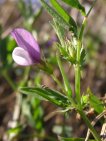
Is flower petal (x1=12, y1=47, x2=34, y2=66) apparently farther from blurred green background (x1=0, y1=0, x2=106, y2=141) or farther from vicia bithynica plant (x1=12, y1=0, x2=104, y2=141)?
blurred green background (x1=0, y1=0, x2=106, y2=141)

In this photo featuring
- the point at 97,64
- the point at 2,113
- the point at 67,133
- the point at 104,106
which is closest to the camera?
the point at 104,106

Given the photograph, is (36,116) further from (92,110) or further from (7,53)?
(92,110)

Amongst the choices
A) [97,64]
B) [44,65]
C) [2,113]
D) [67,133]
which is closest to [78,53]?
[44,65]

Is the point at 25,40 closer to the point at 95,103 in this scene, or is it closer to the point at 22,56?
the point at 22,56

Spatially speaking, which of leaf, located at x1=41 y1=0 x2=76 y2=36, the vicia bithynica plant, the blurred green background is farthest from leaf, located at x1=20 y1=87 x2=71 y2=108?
the blurred green background

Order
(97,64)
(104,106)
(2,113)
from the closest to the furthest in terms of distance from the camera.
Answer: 1. (104,106)
2. (2,113)
3. (97,64)

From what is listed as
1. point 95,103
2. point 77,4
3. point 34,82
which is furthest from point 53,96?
point 34,82

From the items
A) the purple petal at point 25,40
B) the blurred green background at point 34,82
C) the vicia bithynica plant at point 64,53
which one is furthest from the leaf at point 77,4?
the blurred green background at point 34,82

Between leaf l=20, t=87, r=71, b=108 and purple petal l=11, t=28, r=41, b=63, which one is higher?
purple petal l=11, t=28, r=41, b=63

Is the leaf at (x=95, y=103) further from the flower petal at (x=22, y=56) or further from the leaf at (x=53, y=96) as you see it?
the flower petal at (x=22, y=56)
